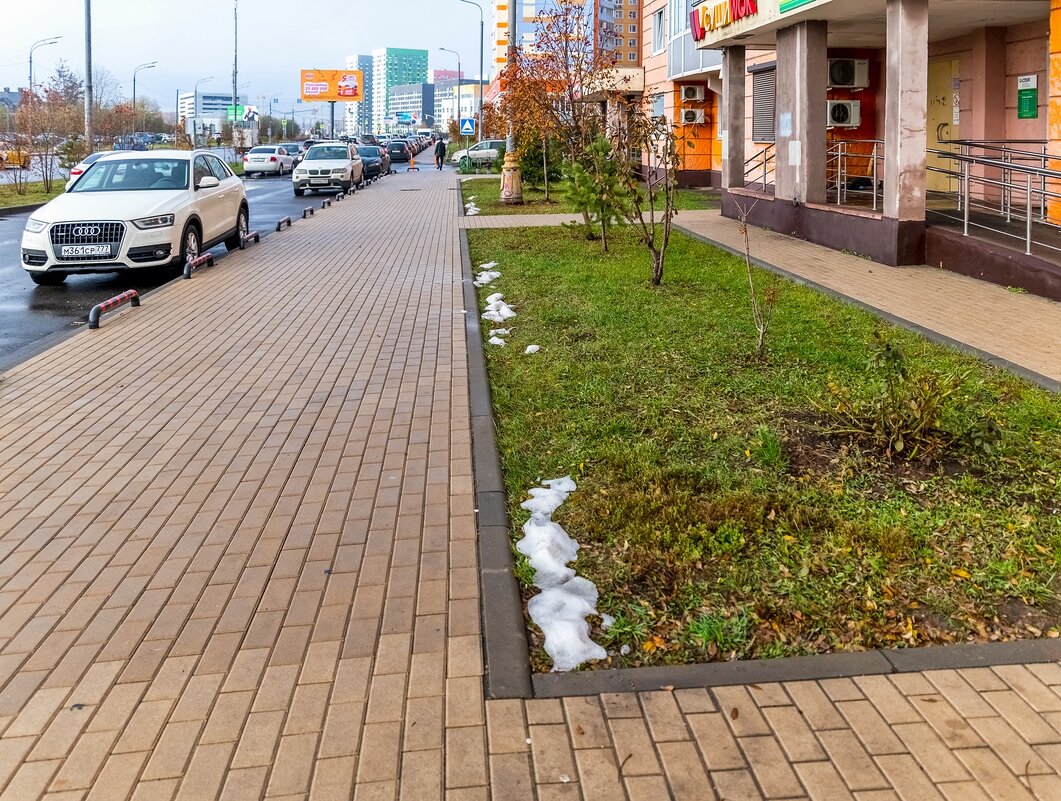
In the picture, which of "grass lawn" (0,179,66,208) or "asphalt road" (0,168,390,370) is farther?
"grass lawn" (0,179,66,208)

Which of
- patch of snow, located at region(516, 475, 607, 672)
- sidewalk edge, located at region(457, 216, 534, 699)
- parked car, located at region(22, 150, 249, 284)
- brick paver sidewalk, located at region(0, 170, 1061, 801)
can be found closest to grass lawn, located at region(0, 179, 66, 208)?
parked car, located at region(22, 150, 249, 284)

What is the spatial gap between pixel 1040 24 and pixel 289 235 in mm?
13714

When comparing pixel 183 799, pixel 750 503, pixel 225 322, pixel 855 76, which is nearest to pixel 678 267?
pixel 225 322

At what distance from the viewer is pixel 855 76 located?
21.1m

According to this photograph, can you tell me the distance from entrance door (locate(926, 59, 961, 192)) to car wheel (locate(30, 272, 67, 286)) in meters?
14.2

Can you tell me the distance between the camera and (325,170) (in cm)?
3638

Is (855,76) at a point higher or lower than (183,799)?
higher

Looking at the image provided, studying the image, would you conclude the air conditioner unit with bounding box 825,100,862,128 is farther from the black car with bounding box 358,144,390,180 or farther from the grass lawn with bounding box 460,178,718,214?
the black car with bounding box 358,144,390,180

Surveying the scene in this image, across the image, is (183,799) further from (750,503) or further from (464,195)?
(464,195)

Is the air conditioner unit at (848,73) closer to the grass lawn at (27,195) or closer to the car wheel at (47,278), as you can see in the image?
the car wheel at (47,278)

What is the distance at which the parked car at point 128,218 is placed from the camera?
45.3 feet

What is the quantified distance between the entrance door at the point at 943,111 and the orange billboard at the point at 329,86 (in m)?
97.4

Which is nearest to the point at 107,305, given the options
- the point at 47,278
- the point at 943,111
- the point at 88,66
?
the point at 47,278

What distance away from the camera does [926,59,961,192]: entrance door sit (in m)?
18.3
